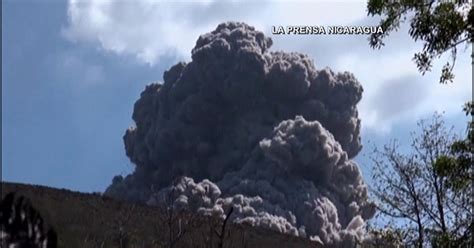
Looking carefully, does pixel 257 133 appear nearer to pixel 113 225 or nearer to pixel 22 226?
pixel 113 225

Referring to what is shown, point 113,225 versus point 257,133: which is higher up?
point 257,133

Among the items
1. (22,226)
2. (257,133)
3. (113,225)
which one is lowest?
(22,226)

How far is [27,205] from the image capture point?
5.26 m

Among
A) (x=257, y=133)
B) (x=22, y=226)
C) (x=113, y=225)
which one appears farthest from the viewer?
(x=257, y=133)

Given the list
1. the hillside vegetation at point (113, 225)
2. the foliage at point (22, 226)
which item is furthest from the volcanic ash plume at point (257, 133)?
the foliage at point (22, 226)

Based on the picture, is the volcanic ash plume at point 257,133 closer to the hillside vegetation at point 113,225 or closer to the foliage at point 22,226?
the hillside vegetation at point 113,225

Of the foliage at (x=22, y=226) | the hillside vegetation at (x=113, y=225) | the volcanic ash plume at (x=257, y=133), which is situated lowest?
the foliage at (x=22, y=226)

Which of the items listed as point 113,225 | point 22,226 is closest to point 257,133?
point 113,225

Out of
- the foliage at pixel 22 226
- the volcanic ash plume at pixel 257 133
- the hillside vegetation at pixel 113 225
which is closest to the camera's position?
the foliage at pixel 22 226

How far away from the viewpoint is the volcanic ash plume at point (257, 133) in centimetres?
10931

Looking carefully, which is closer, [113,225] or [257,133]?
[113,225]

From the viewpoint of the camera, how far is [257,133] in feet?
391

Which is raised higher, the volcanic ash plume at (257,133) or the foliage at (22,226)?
the volcanic ash plume at (257,133)

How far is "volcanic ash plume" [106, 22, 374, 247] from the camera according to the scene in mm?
109312
